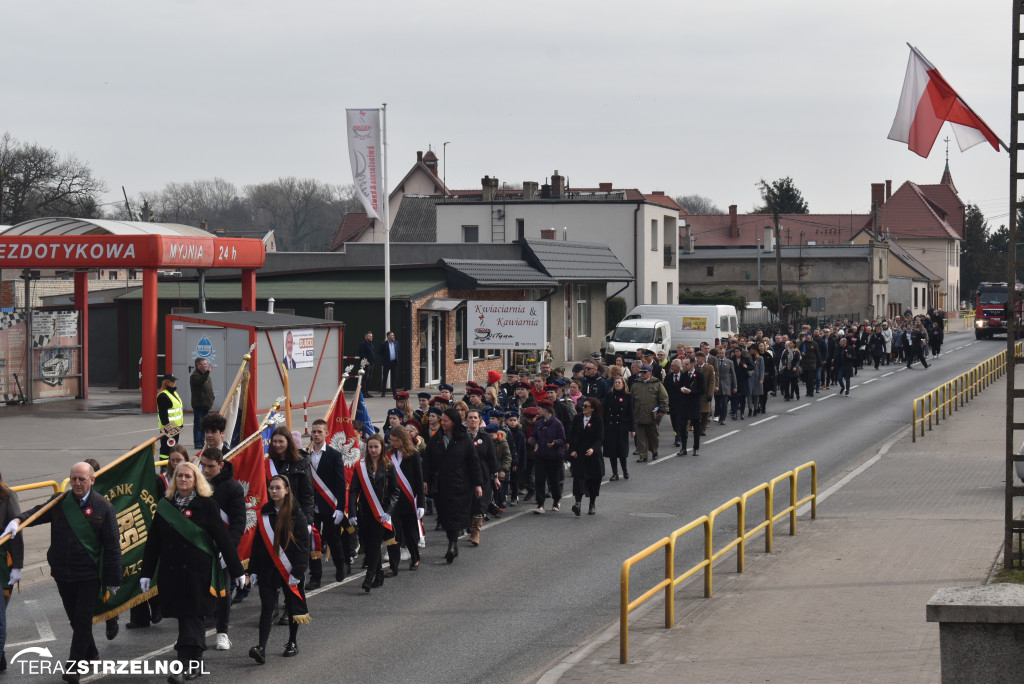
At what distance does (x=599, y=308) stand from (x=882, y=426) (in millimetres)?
22913

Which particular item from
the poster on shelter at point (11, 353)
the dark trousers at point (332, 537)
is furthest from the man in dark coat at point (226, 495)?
the poster on shelter at point (11, 353)

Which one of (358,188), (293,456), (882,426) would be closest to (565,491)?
(293,456)

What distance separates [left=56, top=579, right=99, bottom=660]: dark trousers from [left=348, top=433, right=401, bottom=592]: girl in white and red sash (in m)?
3.38

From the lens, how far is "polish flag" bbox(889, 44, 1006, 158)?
41.9 ft

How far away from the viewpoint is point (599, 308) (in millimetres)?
49562

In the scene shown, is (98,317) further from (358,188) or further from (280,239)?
(280,239)

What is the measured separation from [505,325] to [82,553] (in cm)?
2146

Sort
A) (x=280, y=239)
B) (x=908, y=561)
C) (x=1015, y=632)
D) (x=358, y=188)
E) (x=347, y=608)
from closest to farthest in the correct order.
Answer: (x=1015, y=632) → (x=347, y=608) → (x=908, y=561) → (x=358, y=188) → (x=280, y=239)

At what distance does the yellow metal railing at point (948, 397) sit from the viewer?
25578mm

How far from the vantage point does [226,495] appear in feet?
30.9

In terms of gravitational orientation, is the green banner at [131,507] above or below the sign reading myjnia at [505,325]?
below

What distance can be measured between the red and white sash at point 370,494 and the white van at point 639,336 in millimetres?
26900

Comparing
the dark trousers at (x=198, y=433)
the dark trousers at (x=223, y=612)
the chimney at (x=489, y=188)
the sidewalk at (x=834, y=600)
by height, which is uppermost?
the chimney at (x=489, y=188)

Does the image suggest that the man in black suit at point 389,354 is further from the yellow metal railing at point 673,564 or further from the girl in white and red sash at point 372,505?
the girl in white and red sash at point 372,505
